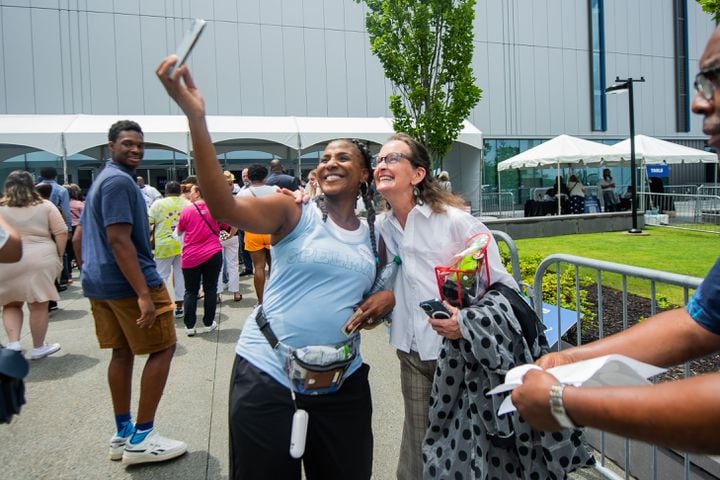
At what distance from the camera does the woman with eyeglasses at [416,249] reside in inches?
95.7

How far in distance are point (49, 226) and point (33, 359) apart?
146cm

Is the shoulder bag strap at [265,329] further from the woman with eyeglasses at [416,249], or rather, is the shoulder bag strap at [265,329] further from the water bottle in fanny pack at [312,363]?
the woman with eyeglasses at [416,249]

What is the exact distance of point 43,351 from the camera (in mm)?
5473

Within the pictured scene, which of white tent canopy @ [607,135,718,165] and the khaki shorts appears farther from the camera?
white tent canopy @ [607,135,718,165]

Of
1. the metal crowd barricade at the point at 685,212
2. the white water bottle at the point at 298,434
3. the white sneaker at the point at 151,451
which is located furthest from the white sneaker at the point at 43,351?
the metal crowd barricade at the point at 685,212

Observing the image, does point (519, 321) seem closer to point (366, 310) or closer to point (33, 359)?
point (366, 310)

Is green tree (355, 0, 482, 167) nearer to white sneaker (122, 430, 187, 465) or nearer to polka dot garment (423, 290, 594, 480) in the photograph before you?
white sneaker (122, 430, 187, 465)

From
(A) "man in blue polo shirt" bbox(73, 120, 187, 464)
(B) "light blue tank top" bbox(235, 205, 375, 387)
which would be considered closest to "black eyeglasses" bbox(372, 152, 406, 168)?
(B) "light blue tank top" bbox(235, 205, 375, 387)

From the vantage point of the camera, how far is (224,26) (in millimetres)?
20781

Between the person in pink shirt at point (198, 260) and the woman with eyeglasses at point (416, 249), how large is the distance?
407 cm

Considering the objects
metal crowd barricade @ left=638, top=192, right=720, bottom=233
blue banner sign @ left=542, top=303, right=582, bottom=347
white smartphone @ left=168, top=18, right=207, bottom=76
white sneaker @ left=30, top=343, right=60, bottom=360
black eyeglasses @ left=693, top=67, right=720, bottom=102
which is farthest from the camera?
metal crowd barricade @ left=638, top=192, right=720, bottom=233

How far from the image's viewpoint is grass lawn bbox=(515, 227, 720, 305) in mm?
7407

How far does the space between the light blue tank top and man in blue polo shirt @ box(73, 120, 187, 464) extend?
1.39 meters

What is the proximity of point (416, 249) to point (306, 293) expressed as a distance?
2.14ft
